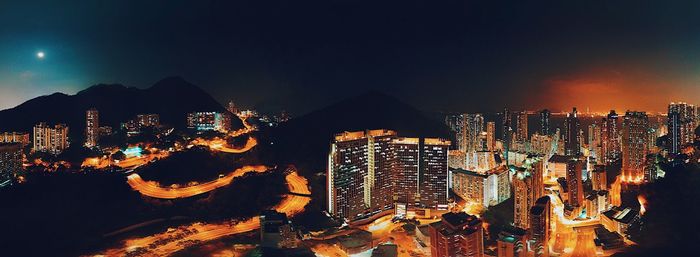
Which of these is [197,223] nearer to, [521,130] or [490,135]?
[490,135]

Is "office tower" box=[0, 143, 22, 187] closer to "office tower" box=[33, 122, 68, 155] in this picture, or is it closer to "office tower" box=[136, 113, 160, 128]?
"office tower" box=[33, 122, 68, 155]

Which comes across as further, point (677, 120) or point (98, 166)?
point (677, 120)

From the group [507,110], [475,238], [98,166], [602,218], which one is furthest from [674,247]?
[98,166]

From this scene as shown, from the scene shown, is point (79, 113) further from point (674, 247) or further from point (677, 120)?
point (677, 120)

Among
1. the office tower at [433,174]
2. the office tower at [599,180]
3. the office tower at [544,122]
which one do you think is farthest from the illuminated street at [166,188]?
the office tower at [544,122]

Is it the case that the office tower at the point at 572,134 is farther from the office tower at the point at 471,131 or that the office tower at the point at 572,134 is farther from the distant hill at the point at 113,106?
the distant hill at the point at 113,106

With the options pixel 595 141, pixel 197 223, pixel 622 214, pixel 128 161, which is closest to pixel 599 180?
pixel 622 214
